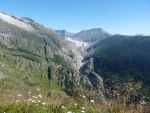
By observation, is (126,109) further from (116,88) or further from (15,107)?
(15,107)

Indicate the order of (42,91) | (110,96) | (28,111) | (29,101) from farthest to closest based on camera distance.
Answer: (42,91) < (110,96) < (29,101) < (28,111)

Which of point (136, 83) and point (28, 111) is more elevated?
point (136, 83)

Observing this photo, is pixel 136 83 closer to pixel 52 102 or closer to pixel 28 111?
pixel 52 102

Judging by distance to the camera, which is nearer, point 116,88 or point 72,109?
point 72,109

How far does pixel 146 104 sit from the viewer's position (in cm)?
1061

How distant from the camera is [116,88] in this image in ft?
37.1

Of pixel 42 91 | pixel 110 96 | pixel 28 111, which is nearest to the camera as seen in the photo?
pixel 28 111

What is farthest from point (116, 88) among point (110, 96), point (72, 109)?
point (72, 109)

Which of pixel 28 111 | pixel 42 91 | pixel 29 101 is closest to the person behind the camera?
pixel 28 111

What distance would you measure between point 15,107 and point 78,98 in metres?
2.32

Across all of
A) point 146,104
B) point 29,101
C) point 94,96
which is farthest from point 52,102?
point 146,104

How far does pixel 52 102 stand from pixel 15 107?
136 centimetres

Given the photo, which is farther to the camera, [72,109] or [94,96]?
[94,96]

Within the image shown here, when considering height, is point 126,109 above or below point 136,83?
below
